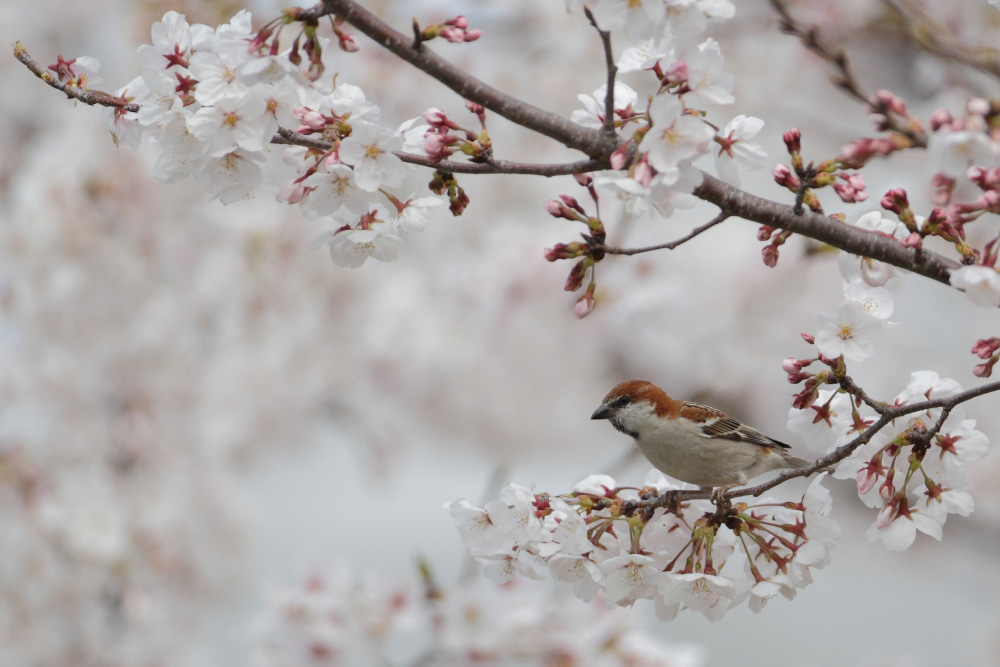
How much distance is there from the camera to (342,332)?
16.2 ft

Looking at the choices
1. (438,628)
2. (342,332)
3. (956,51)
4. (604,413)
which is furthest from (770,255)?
(342,332)

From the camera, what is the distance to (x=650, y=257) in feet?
12.6

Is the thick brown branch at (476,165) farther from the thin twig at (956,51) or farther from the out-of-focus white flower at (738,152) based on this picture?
the thin twig at (956,51)

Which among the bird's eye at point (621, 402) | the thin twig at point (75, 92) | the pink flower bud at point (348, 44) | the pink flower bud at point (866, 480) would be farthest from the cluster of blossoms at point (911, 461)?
the thin twig at point (75, 92)

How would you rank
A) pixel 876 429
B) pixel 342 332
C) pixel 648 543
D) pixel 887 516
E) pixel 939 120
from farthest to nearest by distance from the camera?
1. pixel 342 332
2. pixel 648 543
3. pixel 887 516
4. pixel 876 429
5. pixel 939 120

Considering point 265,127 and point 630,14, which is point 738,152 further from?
point 265,127

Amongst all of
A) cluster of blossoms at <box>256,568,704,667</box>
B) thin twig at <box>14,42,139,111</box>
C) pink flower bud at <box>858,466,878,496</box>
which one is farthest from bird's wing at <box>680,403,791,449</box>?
cluster of blossoms at <box>256,568,704,667</box>

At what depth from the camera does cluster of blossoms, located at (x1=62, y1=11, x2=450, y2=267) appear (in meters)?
1.00

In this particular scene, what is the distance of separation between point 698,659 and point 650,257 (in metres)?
1.59

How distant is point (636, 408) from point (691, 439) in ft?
0.41

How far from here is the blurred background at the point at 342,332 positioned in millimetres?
3770

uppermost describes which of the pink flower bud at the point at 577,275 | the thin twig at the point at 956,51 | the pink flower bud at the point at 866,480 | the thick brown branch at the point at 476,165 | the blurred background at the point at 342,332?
the blurred background at the point at 342,332

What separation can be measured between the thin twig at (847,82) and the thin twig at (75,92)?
0.84 m

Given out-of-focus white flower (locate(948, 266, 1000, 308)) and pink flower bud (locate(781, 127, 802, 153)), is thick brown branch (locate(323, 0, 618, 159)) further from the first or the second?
out-of-focus white flower (locate(948, 266, 1000, 308))
